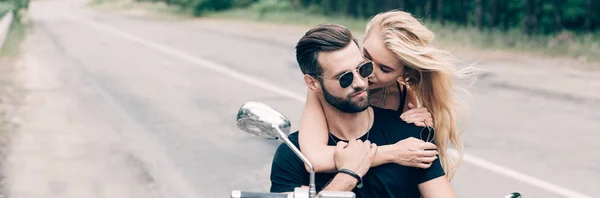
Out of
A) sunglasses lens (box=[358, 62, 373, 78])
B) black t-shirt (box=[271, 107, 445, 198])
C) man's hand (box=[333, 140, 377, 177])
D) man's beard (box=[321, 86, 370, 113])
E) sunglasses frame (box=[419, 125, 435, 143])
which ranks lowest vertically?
black t-shirt (box=[271, 107, 445, 198])

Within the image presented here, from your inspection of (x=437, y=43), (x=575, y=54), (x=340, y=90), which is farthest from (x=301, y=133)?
(x=575, y=54)

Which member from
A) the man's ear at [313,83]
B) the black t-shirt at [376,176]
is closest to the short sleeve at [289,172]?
the black t-shirt at [376,176]

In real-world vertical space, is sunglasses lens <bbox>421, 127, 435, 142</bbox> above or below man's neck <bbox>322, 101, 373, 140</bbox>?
below

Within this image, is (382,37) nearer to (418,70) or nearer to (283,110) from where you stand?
(418,70)

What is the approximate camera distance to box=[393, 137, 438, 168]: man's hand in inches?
114

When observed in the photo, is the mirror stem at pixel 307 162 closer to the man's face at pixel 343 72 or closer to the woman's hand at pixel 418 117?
the man's face at pixel 343 72

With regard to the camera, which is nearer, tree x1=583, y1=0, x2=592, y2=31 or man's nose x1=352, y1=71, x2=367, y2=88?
man's nose x1=352, y1=71, x2=367, y2=88

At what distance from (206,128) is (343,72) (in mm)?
7065

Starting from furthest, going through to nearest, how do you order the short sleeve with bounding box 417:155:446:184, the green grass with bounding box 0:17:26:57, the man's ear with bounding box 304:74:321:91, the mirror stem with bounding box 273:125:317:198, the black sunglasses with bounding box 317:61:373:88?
1. the green grass with bounding box 0:17:26:57
2. the short sleeve with bounding box 417:155:446:184
3. the man's ear with bounding box 304:74:321:91
4. the black sunglasses with bounding box 317:61:373:88
5. the mirror stem with bounding box 273:125:317:198

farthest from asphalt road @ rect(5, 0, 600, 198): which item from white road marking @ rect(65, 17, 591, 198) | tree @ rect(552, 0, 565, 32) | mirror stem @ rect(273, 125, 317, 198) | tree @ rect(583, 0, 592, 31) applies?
tree @ rect(552, 0, 565, 32)

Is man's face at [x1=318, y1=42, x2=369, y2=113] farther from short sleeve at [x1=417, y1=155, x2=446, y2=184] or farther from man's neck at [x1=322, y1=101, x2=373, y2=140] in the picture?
short sleeve at [x1=417, y1=155, x2=446, y2=184]

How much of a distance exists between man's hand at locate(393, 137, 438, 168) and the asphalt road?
381 centimetres

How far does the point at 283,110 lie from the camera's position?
427 inches

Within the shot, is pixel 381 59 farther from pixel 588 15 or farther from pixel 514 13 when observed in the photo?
pixel 514 13
